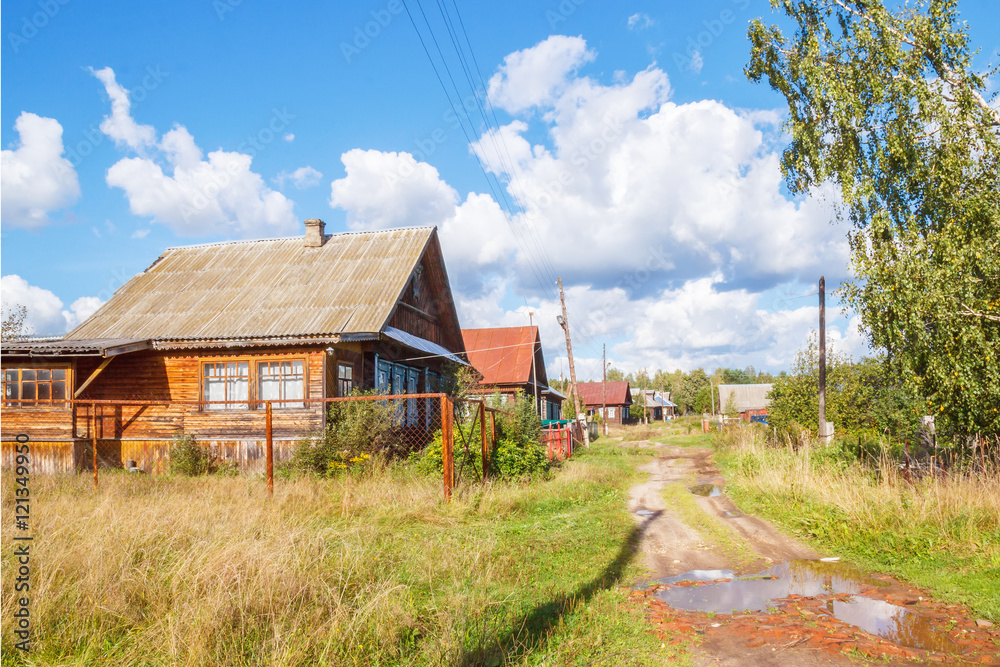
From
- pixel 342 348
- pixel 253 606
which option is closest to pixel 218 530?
pixel 253 606

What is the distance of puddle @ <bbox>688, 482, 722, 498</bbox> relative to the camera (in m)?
12.8

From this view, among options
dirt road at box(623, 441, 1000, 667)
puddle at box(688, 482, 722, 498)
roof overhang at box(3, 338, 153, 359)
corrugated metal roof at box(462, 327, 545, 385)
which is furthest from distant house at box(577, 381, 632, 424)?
dirt road at box(623, 441, 1000, 667)

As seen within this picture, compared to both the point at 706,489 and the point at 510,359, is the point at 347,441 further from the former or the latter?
the point at 510,359

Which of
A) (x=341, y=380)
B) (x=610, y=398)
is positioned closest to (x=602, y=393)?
(x=610, y=398)

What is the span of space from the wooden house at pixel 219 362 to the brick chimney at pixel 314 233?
1.51 meters

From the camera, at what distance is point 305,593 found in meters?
4.48

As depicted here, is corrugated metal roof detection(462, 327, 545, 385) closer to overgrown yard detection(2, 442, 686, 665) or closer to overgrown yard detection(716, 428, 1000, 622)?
overgrown yard detection(716, 428, 1000, 622)

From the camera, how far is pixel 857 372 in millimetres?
18391

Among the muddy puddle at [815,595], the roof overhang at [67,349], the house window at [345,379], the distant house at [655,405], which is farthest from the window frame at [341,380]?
the distant house at [655,405]

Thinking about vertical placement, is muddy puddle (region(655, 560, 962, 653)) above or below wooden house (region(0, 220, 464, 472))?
below

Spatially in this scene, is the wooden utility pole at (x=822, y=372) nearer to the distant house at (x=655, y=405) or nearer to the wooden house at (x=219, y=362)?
the wooden house at (x=219, y=362)

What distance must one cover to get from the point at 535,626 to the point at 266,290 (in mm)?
14963

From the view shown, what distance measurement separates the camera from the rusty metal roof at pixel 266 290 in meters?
15.6

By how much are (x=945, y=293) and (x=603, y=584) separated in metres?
6.80
